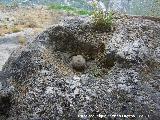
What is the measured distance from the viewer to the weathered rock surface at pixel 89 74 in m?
6.52

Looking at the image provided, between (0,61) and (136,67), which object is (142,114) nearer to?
(136,67)

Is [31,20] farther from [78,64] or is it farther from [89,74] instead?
[89,74]

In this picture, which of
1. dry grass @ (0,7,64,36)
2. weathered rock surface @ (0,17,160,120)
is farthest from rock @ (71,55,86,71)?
dry grass @ (0,7,64,36)

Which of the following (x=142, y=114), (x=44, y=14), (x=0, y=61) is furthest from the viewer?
(x=44, y=14)

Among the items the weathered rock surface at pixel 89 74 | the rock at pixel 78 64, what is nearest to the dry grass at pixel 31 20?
the weathered rock surface at pixel 89 74

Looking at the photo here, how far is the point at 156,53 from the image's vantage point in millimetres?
7727

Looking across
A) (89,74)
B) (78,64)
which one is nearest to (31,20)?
(78,64)

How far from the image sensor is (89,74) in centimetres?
754

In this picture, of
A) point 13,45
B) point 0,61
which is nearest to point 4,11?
point 13,45

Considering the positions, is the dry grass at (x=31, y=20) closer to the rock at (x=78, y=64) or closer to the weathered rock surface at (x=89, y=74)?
the weathered rock surface at (x=89, y=74)

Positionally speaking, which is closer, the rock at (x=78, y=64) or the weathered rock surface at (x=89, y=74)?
the weathered rock surface at (x=89, y=74)

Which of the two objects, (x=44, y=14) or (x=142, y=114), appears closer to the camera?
(x=142, y=114)

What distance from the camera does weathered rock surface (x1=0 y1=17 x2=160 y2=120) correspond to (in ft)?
21.4

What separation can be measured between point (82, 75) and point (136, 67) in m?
1.30
